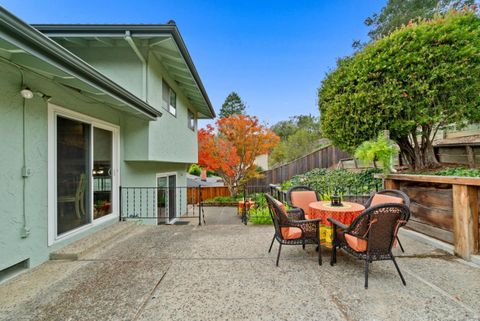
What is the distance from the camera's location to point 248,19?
11086 millimetres

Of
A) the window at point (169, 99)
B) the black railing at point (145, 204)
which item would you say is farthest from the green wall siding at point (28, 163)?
the window at point (169, 99)

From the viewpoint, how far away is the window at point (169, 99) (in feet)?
19.8

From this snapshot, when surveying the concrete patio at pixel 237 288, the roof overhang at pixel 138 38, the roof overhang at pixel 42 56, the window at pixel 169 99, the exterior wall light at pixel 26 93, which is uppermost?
the roof overhang at pixel 138 38

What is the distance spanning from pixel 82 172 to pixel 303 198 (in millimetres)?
4407

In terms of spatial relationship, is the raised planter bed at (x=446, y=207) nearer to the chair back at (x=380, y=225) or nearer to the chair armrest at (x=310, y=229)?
the chair back at (x=380, y=225)

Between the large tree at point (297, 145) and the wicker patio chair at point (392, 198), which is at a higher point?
the large tree at point (297, 145)

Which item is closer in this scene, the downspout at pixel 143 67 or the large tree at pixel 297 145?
the downspout at pixel 143 67

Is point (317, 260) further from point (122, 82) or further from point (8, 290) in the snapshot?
point (122, 82)

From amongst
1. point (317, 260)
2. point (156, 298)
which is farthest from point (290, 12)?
point (156, 298)

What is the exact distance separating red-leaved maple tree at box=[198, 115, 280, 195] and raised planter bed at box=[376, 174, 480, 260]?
8733 mm

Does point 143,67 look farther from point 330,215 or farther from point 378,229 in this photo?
point 378,229

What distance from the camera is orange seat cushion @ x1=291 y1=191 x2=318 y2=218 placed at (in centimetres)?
384

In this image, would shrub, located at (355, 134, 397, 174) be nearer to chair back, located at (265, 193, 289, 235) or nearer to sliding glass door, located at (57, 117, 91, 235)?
chair back, located at (265, 193, 289, 235)

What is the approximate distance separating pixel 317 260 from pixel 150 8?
11.8 m
